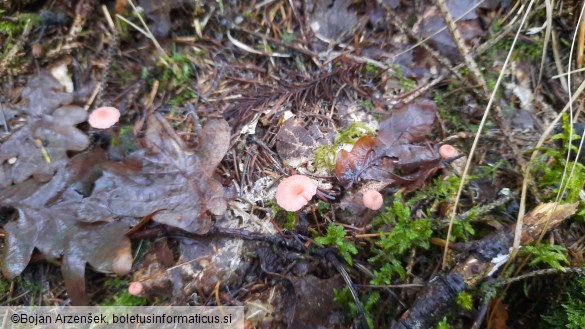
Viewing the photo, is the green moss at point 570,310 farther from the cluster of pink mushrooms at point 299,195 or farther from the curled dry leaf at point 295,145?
the curled dry leaf at point 295,145

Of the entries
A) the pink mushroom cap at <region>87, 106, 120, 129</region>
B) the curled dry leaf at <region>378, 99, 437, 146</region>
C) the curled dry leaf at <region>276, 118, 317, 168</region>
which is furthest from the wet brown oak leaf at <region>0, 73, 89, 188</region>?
the curled dry leaf at <region>378, 99, 437, 146</region>

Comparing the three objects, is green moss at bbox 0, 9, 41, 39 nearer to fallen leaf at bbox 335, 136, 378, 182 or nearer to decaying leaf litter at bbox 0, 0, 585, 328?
decaying leaf litter at bbox 0, 0, 585, 328

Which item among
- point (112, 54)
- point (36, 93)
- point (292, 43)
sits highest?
point (292, 43)

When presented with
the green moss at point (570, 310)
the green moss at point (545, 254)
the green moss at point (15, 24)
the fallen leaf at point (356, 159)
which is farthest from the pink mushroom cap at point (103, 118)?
the green moss at point (570, 310)

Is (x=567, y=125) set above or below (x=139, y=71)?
above

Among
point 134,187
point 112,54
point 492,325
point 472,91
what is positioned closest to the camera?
point 492,325

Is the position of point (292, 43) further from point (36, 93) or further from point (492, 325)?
point (492, 325)

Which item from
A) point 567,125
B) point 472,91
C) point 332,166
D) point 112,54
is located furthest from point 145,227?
point 567,125
